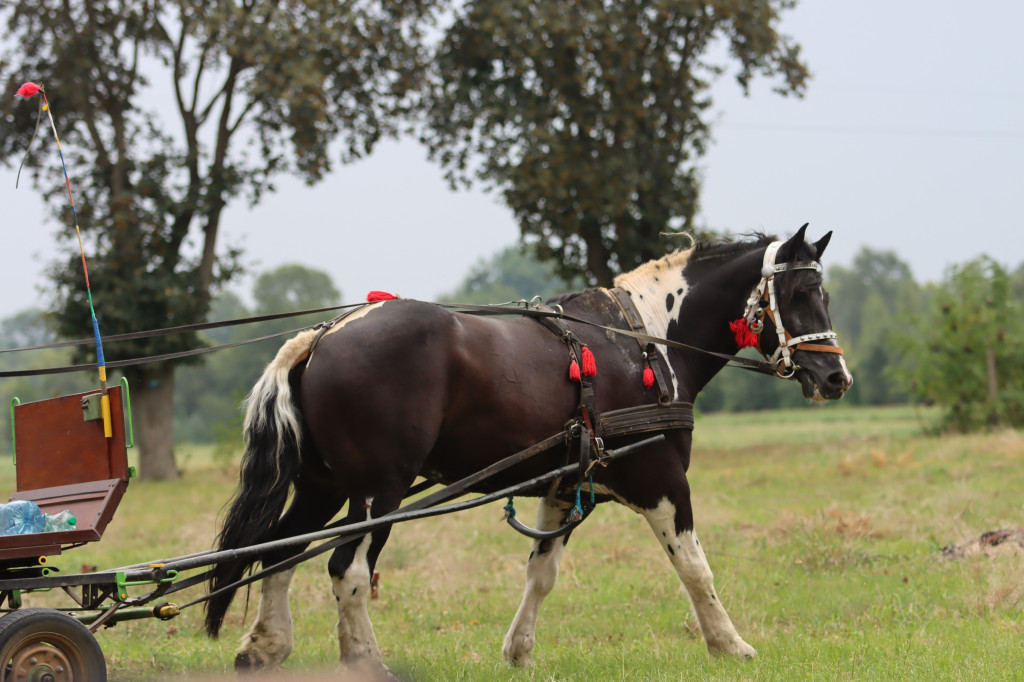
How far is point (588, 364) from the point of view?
4.88 m

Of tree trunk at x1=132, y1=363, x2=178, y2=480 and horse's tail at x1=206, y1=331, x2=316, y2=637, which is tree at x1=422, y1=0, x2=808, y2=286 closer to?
tree trunk at x1=132, y1=363, x2=178, y2=480

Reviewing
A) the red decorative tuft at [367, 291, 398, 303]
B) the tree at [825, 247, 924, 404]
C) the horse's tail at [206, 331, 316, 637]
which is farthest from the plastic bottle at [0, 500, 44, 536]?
the tree at [825, 247, 924, 404]

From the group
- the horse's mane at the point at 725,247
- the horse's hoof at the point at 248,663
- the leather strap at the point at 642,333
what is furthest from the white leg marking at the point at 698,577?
the horse's hoof at the point at 248,663

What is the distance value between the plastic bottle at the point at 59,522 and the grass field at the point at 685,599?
1.42 m

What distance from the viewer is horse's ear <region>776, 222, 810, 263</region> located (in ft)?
17.5

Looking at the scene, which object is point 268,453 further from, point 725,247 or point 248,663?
point 725,247

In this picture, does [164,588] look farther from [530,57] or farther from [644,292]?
[530,57]

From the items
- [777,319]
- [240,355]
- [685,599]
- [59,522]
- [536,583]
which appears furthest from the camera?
[240,355]

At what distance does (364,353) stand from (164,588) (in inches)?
53.8

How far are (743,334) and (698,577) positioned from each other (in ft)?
4.67

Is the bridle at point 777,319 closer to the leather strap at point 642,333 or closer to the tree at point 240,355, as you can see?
the leather strap at point 642,333

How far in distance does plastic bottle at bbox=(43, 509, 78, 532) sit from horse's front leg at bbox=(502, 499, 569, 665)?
2.47 meters

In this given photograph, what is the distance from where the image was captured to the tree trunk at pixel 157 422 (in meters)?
19.2

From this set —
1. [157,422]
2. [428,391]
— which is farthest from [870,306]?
[428,391]
